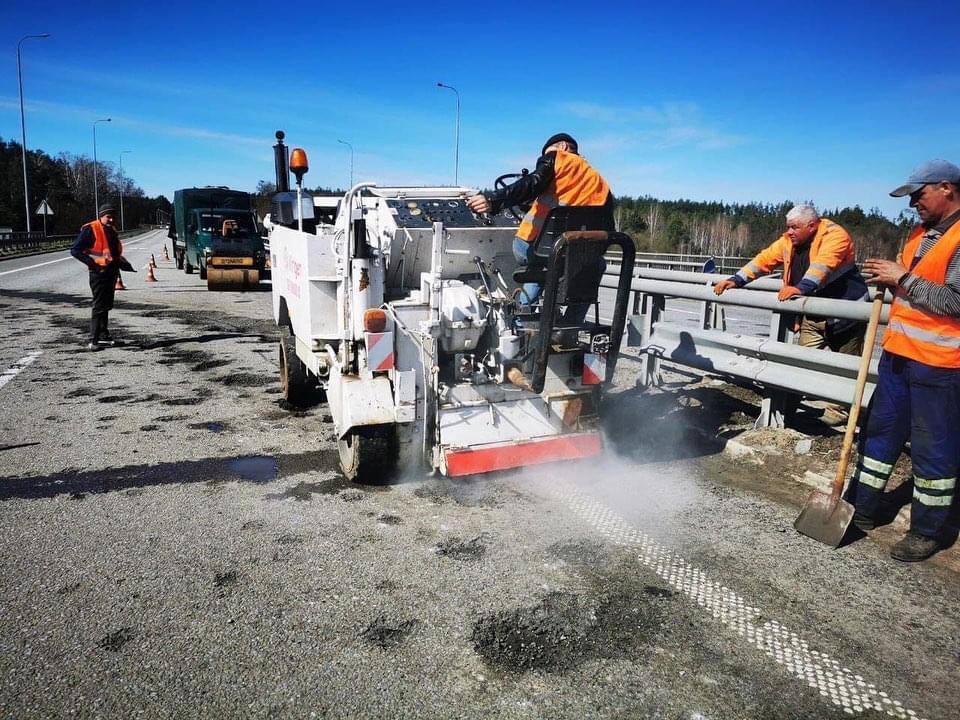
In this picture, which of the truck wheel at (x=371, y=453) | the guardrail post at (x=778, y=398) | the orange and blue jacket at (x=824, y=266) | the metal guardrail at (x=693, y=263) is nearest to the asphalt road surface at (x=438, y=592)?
the truck wheel at (x=371, y=453)

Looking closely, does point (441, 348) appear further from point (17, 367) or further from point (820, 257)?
point (17, 367)

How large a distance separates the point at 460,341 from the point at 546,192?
3.71ft

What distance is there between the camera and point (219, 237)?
730 inches

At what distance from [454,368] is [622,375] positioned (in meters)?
3.47

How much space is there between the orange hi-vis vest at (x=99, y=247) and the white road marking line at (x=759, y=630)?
833 centimetres

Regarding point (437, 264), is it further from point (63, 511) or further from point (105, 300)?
point (105, 300)

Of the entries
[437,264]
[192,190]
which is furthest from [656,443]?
[192,190]

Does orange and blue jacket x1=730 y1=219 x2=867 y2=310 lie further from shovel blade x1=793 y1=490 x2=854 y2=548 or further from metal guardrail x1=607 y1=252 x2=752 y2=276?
metal guardrail x1=607 y1=252 x2=752 y2=276

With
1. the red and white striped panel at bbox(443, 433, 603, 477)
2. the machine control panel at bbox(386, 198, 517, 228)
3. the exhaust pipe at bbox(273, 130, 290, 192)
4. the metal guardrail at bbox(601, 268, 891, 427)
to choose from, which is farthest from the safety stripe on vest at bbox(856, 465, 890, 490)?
the exhaust pipe at bbox(273, 130, 290, 192)

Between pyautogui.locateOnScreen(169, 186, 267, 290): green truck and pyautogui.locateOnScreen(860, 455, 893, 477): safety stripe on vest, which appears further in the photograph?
pyautogui.locateOnScreen(169, 186, 267, 290): green truck

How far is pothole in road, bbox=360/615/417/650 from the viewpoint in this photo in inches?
108

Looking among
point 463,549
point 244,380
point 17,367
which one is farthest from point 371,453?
point 17,367

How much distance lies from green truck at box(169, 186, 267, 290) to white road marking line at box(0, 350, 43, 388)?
8.74m

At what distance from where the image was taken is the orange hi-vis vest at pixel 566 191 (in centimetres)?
416
